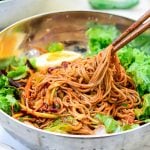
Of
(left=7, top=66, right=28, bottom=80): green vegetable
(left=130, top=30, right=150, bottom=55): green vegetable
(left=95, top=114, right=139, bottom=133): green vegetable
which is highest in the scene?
(left=130, top=30, right=150, bottom=55): green vegetable

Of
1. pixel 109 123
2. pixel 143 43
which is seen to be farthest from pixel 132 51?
pixel 109 123

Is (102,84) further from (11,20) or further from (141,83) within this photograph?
(11,20)

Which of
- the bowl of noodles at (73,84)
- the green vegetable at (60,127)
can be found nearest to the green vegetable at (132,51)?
the bowl of noodles at (73,84)

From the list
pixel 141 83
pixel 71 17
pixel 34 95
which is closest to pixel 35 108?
pixel 34 95

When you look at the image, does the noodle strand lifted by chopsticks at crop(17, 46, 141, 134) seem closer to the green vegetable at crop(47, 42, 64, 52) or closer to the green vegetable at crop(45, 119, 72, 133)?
the green vegetable at crop(45, 119, 72, 133)

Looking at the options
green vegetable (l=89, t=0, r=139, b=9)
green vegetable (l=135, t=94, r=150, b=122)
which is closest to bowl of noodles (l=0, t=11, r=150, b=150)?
green vegetable (l=135, t=94, r=150, b=122)
